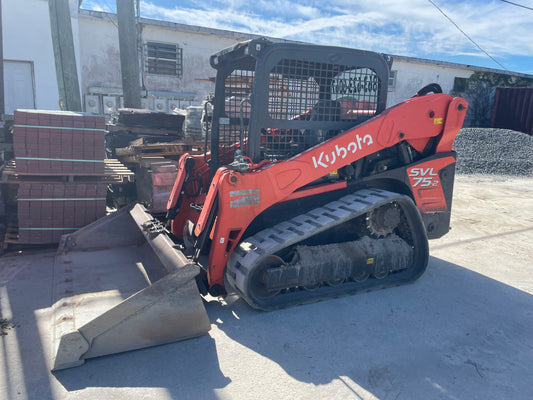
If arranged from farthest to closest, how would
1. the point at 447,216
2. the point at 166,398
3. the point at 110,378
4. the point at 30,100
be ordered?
the point at 30,100
the point at 447,216
the point at 110,378
the point at 166,398

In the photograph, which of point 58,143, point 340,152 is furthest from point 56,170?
point 340,152

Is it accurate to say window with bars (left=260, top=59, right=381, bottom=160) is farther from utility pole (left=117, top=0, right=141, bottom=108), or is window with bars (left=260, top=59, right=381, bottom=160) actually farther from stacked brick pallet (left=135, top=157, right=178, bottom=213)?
utility pole (left=117, top=0, right=141, bottom=108)

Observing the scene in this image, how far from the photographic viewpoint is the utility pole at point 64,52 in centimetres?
828

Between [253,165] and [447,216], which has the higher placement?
[253,165]

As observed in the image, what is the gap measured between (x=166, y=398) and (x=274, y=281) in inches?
54.9

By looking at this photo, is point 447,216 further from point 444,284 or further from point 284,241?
point 284,241

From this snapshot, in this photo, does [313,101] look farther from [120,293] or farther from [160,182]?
[120,293]

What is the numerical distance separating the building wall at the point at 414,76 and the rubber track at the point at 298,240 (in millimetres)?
17552

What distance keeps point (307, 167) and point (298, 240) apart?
2.31 feet

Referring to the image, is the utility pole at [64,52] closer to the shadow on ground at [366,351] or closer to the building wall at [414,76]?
the shadow on ground at [366,351]

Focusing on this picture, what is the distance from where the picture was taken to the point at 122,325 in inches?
115

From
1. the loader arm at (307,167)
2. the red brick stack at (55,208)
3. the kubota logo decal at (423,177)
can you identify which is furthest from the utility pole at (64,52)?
the kubota logo decal at (423,177)

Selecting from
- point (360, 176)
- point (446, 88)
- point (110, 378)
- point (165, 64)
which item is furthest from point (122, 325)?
point (446, 88)

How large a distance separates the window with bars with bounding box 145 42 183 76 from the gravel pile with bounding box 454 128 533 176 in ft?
35.2
